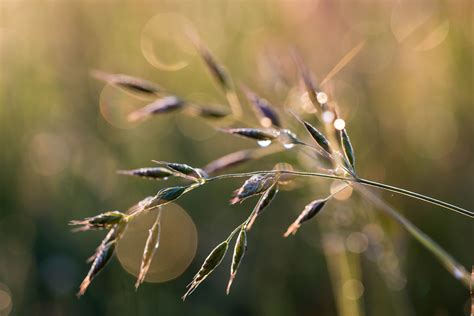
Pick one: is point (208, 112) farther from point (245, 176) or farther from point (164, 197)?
point (164, 197)

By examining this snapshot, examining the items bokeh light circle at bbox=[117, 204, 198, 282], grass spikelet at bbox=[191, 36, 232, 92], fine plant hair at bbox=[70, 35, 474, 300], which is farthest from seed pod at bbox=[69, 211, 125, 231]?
bokeh light circle at bbox=[117, 204, 198, 282]

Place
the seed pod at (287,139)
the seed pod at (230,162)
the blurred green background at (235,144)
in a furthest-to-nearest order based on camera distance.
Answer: the blurred green background at (235,144) → the seed pod at (230,162) → the seed pod at (287,139)

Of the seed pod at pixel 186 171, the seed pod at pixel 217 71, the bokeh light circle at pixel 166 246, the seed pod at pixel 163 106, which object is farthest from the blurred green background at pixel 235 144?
the seed pod at pixel 186 171

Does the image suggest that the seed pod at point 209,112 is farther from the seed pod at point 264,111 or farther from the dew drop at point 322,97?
the dew drop at point 322,97

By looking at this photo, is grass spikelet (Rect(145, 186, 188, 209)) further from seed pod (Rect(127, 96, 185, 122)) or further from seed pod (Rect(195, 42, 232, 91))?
seed pod (Rect(195, 42, 232, 91))

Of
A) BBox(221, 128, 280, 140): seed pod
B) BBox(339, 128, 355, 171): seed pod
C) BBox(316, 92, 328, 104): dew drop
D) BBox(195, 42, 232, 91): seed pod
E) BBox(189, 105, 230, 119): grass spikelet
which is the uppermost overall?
BBox(195, 42, 232, 91): seed pod
